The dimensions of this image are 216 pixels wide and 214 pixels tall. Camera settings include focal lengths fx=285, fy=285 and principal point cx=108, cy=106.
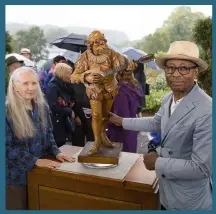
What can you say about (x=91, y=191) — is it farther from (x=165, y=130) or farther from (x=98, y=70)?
(x=98, y=70)

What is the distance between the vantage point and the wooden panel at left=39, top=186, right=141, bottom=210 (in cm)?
178

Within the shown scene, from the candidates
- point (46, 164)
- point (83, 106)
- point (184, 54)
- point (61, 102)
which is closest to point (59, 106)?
point (61, 102)

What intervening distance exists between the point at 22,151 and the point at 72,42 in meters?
2.65

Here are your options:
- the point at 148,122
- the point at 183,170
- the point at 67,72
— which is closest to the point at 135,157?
the point at 148,122

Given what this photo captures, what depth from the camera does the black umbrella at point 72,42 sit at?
163 inches

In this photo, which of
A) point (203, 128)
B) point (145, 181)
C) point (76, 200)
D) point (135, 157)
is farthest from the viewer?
point (135, 157)

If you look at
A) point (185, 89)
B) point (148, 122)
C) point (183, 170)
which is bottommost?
point (183, 170)

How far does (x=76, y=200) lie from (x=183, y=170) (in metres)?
0.79

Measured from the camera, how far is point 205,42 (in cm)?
445

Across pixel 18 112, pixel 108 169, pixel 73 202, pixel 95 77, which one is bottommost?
Answer: pixel 73 202

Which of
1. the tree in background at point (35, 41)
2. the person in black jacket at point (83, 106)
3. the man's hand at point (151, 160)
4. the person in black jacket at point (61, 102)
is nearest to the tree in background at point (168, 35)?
the tree in background at point (35, 41)

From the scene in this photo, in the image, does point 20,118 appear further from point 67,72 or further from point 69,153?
point 67,72

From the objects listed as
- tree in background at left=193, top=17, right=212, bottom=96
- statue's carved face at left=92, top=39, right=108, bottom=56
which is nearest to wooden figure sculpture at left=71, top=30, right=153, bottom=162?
statue's carved face at left=92, top=39, right=108, bottom=56

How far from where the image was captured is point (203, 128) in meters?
1.44
